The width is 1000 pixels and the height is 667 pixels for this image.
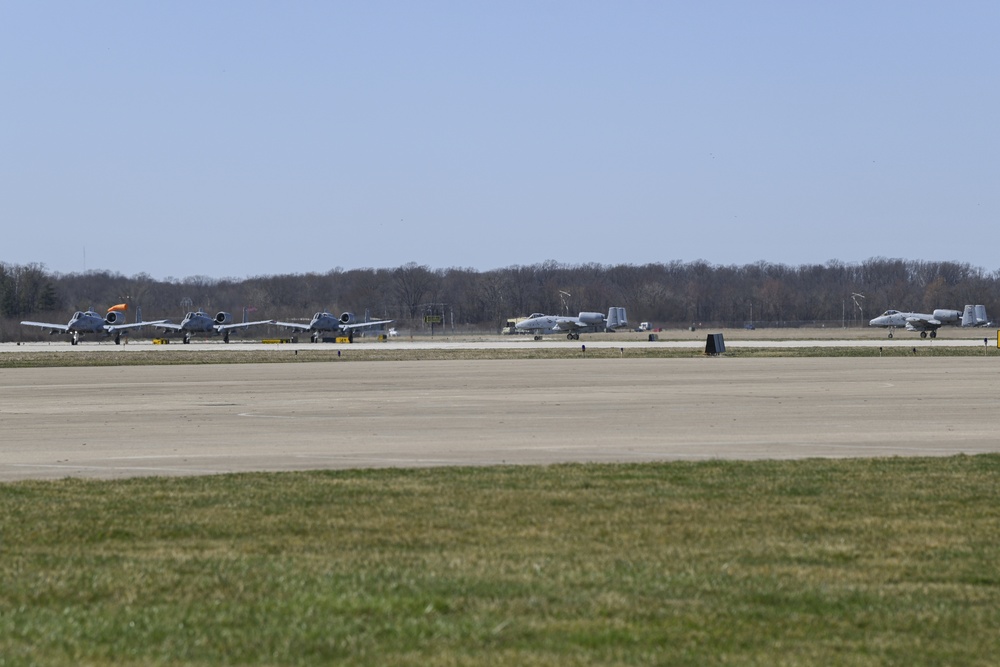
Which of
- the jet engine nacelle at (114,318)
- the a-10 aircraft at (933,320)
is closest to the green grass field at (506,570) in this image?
the a-10 aircraft at (933,320)

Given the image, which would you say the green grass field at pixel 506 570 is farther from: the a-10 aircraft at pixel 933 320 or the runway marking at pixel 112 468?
the a-10 aircraft at pixel 933 320

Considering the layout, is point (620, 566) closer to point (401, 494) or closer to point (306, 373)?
point (401, 494)

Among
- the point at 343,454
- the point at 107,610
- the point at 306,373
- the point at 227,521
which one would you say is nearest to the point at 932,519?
the point at 227,521

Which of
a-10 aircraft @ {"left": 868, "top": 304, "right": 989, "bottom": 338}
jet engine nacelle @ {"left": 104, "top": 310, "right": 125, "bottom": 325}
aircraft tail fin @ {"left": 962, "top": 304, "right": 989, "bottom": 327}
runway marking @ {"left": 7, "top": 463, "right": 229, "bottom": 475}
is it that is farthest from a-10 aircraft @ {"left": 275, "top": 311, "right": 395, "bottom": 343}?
runway marking @ {"left": 7, "top": 463, "right": 229, "bottom": 475}

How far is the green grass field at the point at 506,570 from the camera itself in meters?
7.02

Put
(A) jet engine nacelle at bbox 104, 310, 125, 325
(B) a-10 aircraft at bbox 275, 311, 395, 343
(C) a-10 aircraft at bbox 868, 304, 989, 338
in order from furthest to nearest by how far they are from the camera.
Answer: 1. (B) a-10 aircraft at bbox 275, 311, 395, 343
2. (A) jet engine nacelle at bbox 104, 310, 125, 325
3. (C) a-10 aircraft at bbox 868, 304, 989, 338

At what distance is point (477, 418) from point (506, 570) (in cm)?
1627

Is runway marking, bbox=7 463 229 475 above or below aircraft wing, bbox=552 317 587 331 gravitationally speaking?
below

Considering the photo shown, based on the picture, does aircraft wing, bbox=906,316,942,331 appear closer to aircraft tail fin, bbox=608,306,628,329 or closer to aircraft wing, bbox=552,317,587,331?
aircraft wing, bbox=552,317,587,331

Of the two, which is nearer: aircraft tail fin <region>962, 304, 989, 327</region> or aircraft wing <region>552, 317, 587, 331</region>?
aircraft wing <region>552, 317, 587, 331</region>

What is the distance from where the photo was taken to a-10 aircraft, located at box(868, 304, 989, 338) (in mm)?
107625

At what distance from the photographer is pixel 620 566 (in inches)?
368

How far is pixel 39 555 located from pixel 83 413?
18.5 metres

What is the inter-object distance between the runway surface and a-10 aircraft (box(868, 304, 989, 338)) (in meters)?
63.6
